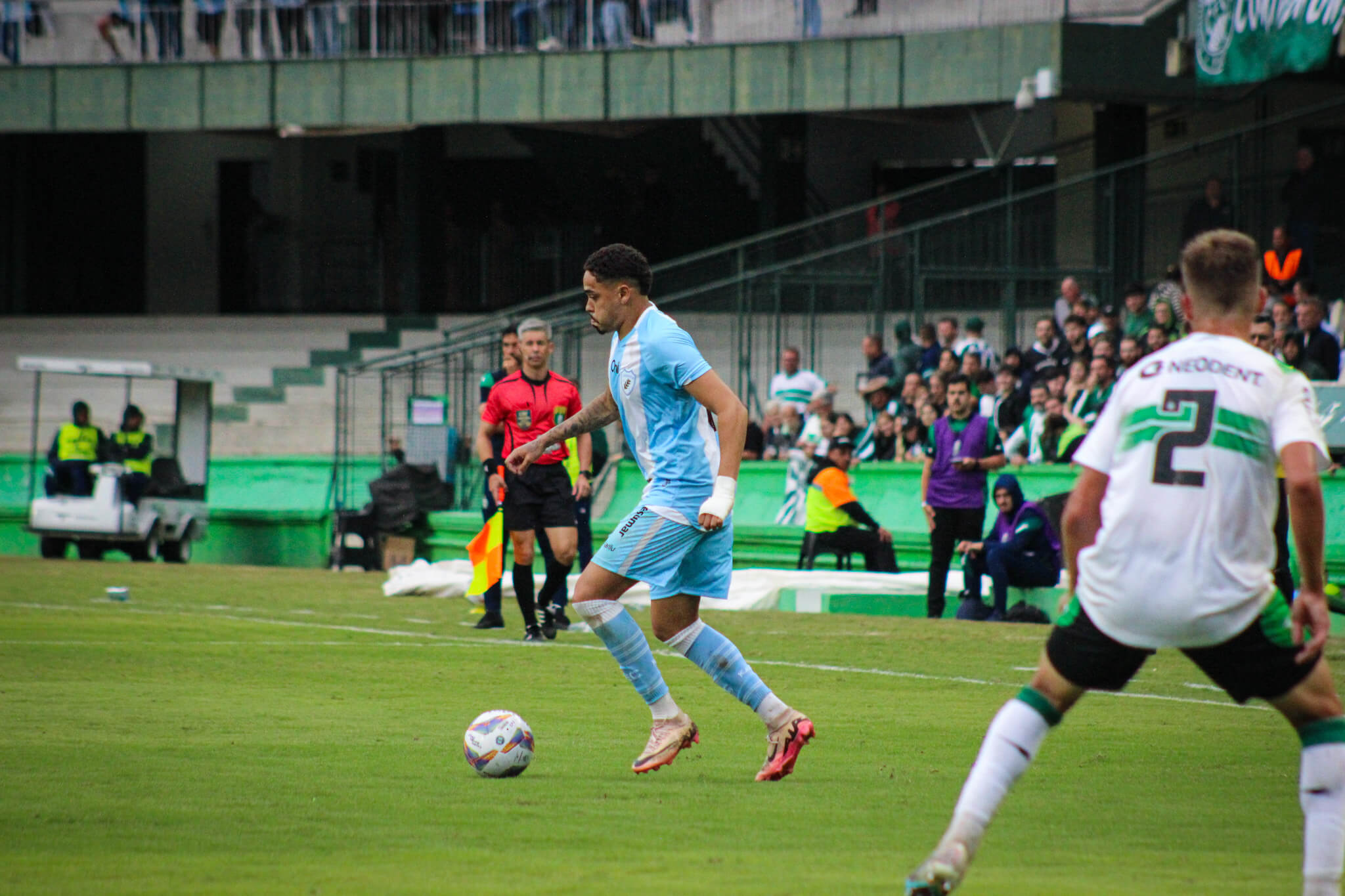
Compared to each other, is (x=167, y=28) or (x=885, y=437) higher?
(x=167, y=28)

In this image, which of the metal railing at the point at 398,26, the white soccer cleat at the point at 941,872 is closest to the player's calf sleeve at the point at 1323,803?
the white soccer cleat at the point at 941,872

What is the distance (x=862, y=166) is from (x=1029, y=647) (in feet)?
65.2

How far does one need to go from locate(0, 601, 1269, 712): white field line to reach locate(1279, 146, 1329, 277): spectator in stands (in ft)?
35.9

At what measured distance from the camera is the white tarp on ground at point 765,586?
15898mm

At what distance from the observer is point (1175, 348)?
15.4 feet

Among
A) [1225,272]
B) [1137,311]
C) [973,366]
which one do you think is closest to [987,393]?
[973,366]

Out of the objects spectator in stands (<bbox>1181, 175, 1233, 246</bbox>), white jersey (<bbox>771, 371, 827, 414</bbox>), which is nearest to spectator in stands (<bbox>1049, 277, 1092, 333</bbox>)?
spectator in stands (<bbox>1181, 175, 1233, 246</bbox>)

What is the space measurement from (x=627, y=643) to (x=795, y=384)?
48.1 ft

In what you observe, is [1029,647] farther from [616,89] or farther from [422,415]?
[616,89]

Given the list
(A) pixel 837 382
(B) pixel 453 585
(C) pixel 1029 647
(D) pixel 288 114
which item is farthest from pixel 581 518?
(D) pixel 288 114

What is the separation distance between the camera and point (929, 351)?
2064cm

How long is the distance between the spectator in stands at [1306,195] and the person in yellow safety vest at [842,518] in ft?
21.0

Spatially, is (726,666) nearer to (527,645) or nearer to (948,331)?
(527,645)

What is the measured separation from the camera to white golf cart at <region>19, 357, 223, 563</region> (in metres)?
21.4
